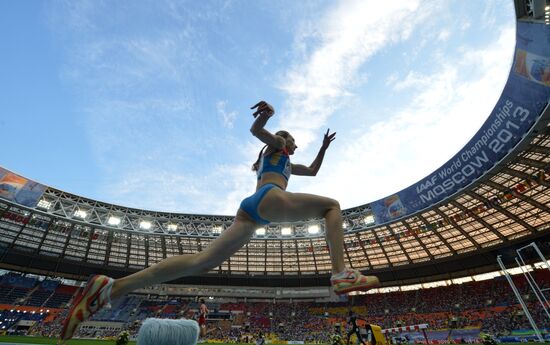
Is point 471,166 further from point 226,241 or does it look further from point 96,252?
point 96,252

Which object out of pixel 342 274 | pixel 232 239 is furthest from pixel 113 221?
pixel 342 274

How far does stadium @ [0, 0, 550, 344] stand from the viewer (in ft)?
65.8

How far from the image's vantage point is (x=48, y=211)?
26.0 metres

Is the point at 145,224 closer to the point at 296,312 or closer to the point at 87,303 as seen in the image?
the point at 296,312

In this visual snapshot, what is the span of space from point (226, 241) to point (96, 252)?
44.0 m

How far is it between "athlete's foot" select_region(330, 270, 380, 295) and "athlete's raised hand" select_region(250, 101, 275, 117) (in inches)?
70.1

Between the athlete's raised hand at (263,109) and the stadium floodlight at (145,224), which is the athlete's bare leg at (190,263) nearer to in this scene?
the athlete's raised hand at (263,109)

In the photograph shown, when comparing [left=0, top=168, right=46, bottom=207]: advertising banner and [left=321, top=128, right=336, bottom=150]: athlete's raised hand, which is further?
[left=0, top=168, right=46, bottom=207]: advertising banner

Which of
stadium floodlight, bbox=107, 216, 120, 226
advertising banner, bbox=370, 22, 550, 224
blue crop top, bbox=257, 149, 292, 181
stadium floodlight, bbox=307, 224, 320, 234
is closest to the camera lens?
blue crop top, bbox=257, 149, 292, 181

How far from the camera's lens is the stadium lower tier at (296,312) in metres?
29.8

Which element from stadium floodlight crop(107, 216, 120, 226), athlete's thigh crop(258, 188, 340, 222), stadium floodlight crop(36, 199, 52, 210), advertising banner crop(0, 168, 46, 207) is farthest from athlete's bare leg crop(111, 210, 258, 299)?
stadium floodlight crop(36, 199, 52, 210)

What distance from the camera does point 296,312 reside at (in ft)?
137

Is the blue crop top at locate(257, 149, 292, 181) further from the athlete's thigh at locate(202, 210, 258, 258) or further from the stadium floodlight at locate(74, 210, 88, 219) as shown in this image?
the stadium floodlight at locate(74, 210, 88, 219)

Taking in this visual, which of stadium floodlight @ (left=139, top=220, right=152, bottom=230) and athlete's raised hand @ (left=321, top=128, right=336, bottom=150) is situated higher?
stadium floodlight @ (left=139, top=220, right=152, bottom=230)
